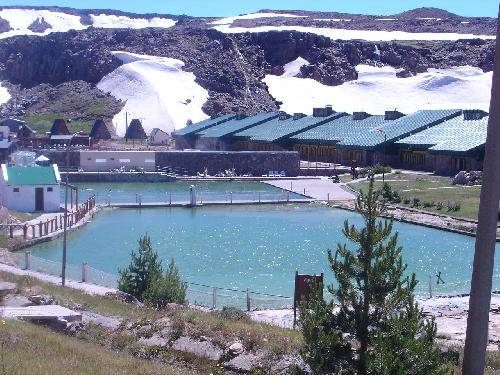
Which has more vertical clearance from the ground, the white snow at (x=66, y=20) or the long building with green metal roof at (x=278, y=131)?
the white snow at (x=66, y=20)

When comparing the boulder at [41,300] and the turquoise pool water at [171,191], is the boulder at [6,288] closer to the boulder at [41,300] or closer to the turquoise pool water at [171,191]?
the boulder at [41,300]

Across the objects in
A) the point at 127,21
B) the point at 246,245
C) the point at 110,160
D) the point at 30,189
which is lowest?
the point at 246,245

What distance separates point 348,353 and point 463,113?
50122 mm

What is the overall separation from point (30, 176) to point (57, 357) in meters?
24.7

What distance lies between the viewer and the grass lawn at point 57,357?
7.98 metres

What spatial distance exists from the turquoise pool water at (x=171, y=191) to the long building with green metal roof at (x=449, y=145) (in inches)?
386

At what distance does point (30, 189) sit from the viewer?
3216cm

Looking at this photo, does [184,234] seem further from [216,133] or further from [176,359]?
[216,133]

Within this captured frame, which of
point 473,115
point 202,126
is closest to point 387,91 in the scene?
point 202,126

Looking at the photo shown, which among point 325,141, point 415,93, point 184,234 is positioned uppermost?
point 415,93

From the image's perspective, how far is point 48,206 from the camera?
3256cm


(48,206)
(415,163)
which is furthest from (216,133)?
(48,206)

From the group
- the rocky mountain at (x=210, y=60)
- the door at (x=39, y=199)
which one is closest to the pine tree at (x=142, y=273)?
the door at (x=39, y=199)

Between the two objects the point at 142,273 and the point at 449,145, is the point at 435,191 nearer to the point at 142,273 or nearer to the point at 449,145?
the point at 449,145
